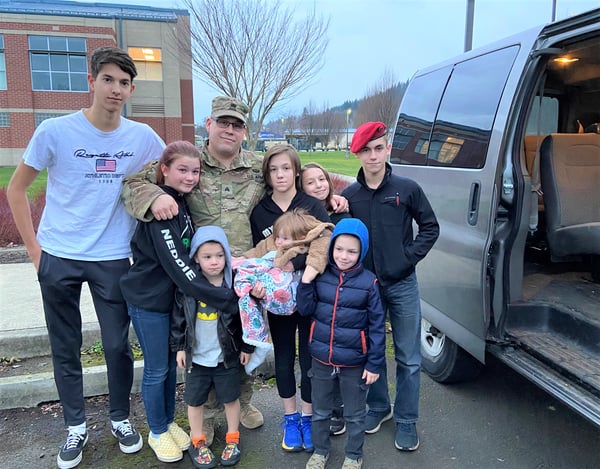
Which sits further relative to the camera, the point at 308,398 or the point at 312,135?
the point at 312,135

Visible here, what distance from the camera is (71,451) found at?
2.59 meters

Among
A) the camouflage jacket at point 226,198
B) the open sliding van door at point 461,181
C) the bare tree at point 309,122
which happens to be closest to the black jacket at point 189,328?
the camouflage jacket at point 226,198

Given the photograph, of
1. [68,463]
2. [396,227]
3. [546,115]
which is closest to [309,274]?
[396,227]

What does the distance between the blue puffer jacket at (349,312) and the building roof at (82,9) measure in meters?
34.2

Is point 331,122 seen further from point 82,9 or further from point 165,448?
point 165,448

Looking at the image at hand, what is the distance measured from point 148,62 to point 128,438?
37.8 meters

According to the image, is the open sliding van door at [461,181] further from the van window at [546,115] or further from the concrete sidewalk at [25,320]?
the concrete sidewalk at [25,320]

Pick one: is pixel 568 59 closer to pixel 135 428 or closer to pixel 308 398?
pixel 308 398

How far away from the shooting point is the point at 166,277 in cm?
254

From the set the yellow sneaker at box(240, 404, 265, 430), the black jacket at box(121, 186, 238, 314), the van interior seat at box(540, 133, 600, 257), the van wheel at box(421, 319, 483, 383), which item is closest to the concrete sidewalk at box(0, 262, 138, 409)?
the yellow sneaker at box(240, 404, 265, 430)

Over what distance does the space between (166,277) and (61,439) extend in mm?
1249

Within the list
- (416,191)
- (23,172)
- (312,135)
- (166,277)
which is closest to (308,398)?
(166,277)

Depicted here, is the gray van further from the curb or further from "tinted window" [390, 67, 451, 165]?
the curb

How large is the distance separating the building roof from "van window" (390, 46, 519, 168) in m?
32.8
